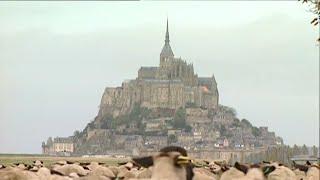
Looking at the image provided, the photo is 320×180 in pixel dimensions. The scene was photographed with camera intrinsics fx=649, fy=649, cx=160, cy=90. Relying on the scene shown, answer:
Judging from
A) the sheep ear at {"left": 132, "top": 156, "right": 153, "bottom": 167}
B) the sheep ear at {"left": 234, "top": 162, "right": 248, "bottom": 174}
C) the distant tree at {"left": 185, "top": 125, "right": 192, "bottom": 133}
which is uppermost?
the distant tree at {"left": 185, "top": 125, "right": 192, "bottom": 133}

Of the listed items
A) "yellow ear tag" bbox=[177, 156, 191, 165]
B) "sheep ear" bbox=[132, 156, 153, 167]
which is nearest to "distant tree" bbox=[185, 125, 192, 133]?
"sheep ear" bbox=[132, 156, 153, 167]

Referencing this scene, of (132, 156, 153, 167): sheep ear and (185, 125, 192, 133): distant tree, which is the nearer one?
(132, 156, 153, 167): sheep ear

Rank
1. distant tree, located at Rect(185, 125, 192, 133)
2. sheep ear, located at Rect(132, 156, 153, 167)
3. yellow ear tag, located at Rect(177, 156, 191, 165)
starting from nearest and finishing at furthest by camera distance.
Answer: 1. yellow ear tag, located at Rect(177, 156, 191, 165)
2. sheep ear, located at Rect(132, 156, 153, 167)
3. distant tree, located at Rect(185, 125, 192, 133)

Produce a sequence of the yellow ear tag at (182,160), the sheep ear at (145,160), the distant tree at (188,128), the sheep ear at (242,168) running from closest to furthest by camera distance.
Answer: the yellow ear tag at (182,160) < the sheep ear at (145,160) < the sheep ear at (242,168) < the distant tree at (188,128)

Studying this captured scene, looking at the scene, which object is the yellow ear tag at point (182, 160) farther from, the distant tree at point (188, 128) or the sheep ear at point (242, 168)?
the distant tree at point (188, 128)

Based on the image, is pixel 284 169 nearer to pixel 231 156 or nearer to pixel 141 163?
pixel 141 163

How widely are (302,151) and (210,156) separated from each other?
249 feet

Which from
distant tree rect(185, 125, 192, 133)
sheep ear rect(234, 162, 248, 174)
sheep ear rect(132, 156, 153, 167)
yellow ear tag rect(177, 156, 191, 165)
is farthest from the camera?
distant tree rect(185, 125, 192, 133)

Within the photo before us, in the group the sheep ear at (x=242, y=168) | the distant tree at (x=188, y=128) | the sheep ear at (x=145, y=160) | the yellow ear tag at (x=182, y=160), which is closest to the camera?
the yellow ear tag at (x=182, y=160)

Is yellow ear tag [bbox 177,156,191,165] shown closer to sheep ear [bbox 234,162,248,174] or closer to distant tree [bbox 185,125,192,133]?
sheep ear [bbox 234,162,248,174]

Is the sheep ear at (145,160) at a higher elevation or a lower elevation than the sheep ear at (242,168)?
higher

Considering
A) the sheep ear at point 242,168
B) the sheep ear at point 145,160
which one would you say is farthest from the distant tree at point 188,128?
the sheep ear at point 145,160

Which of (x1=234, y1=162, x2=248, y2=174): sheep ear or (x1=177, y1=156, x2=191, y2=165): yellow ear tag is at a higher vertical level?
(x1=177, y1=156, x2=191, y2=165): yellow ear tag

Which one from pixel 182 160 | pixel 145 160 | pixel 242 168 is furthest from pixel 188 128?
pixel 182 160
